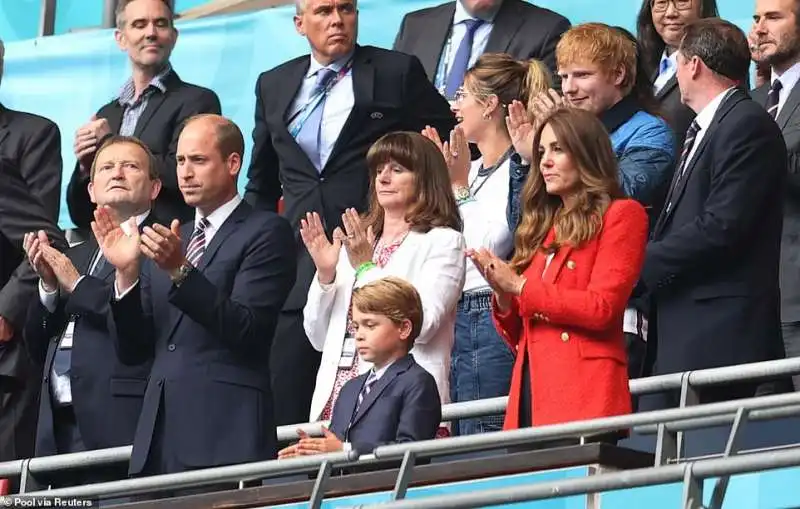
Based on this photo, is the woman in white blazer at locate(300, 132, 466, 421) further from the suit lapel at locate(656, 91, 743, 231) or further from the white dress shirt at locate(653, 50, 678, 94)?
the white dress shirt at locate(653, 50, 678, 94)

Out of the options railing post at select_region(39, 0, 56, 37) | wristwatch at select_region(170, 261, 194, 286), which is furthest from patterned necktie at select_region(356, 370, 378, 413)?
railing post at select_region(39, 0, 56, 37)

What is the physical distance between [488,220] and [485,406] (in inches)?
44.7

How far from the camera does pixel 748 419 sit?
23.2ft

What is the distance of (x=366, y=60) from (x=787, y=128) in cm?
214

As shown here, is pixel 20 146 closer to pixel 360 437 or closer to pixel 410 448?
pixel 360 437

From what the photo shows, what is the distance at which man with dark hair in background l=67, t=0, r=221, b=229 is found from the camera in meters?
10.4

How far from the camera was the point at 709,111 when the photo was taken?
8453mm

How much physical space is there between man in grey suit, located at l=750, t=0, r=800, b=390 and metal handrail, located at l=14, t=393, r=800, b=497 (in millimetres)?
1800

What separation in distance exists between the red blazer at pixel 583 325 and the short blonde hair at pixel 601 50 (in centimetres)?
136

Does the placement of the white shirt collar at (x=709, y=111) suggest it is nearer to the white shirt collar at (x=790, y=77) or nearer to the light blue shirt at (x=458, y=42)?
the white shirt collar at (x=790, y=77)

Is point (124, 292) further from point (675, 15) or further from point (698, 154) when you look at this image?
point (675, 15)

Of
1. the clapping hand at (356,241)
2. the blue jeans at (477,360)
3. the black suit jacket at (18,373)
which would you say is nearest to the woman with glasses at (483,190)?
the blue jeans at (477,360)

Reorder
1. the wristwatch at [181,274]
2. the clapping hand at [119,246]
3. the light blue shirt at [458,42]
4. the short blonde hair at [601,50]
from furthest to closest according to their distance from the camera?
the light blue shirt at [458,42] → the short blonde hair at [601,50] → the clapping hand at [119,246] → the wristwatch at [181,274]

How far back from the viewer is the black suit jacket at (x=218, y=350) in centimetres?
834
